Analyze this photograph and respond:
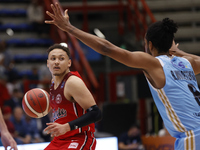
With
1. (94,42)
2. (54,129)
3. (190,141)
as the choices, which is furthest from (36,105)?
(190,141)

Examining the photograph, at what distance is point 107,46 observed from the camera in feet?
8.75

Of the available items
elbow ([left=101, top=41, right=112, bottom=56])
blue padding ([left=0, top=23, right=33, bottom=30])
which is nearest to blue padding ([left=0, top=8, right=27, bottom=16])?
blue padding ([left=0, top=23, right=33, bottom=30])

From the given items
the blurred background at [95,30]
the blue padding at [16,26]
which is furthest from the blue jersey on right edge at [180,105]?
the blue padding at [16,26]

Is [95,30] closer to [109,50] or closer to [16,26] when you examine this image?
[16,26]

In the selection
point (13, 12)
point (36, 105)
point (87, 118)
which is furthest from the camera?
point (13, 12)

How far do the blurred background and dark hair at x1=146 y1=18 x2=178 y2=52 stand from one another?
16.2ft

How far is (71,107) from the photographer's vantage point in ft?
11.2

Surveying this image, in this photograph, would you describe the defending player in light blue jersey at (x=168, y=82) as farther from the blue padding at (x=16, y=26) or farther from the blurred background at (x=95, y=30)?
the blue padding at (x=16, y=26)

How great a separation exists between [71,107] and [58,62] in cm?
53

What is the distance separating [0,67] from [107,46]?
6.72 m

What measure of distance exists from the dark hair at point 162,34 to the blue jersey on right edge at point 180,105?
0.17 meters

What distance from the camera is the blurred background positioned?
8375mm

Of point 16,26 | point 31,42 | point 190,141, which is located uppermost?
point 16,26

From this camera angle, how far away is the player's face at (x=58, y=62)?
11.8ft
